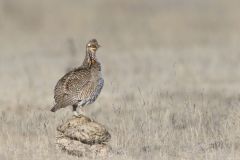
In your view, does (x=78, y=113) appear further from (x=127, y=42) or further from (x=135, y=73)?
(x=127, y=42)

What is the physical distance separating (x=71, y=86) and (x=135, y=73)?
32.0 ft

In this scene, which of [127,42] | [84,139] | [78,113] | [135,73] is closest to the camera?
[84,139]

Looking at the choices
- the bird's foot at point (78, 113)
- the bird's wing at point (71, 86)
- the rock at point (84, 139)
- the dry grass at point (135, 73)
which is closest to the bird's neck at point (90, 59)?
the bird's wing at point (71, 86)

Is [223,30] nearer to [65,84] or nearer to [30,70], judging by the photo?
[30,70]

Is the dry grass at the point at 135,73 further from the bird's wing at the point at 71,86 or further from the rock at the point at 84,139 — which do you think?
the bird's wing at the point at 71,86

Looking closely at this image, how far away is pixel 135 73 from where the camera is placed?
20.8m

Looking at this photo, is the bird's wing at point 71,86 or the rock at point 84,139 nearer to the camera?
the rock at point 84,139

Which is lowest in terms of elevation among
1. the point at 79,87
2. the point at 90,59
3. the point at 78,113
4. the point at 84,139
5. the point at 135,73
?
the point at 135,73

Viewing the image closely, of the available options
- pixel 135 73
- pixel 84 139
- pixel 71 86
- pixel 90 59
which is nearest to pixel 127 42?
pixel 135 73

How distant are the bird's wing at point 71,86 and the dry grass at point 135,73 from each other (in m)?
0.66

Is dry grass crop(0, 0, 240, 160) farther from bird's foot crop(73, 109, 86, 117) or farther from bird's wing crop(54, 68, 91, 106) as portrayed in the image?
bird's wing crop(54, 68, 91, 106)

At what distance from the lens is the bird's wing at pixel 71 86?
1107 cm

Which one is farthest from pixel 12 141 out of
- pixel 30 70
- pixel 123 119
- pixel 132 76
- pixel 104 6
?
pixel 104 6

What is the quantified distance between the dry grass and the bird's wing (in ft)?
2.15
